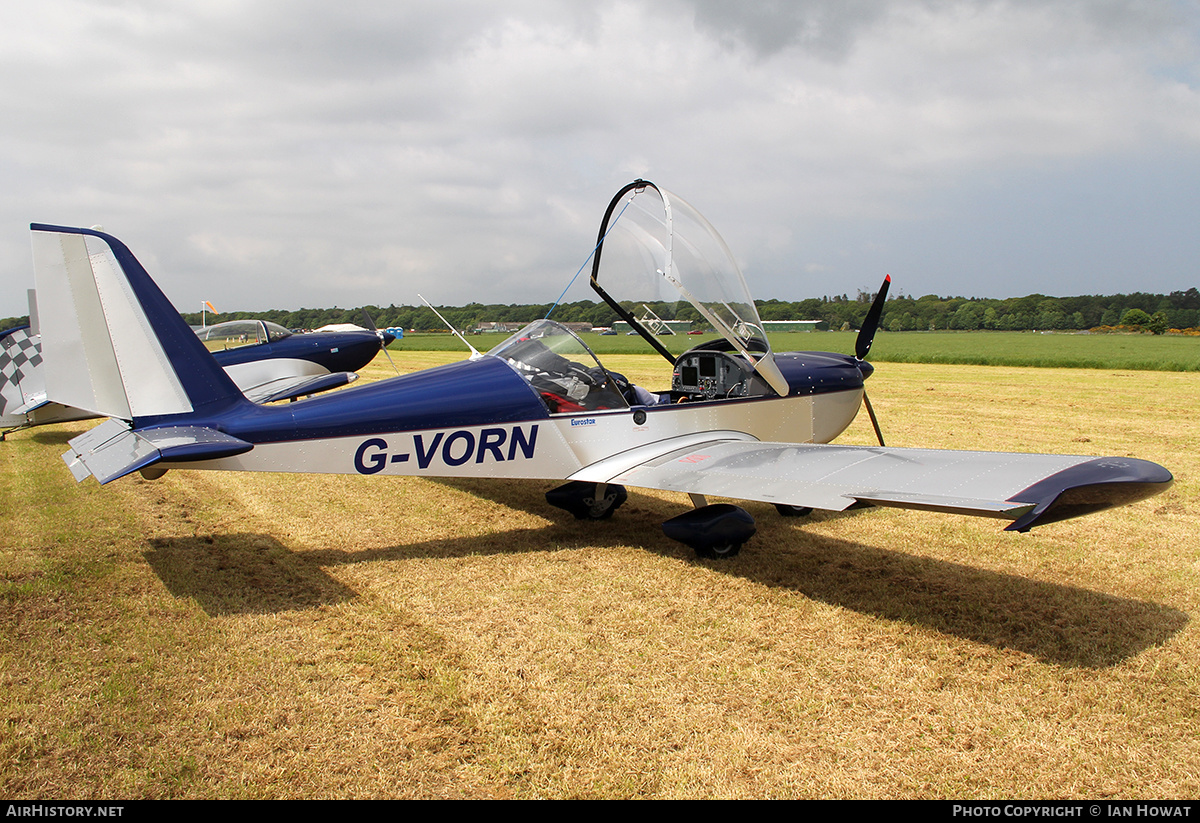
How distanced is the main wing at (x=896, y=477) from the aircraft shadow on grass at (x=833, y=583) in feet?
2.15

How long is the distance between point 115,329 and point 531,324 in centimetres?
287

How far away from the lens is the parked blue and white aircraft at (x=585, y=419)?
3844 millimetres

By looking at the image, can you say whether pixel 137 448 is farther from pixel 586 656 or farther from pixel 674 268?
pixel 674 268

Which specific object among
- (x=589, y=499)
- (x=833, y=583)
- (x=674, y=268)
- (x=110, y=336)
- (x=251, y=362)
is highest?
(x=674, y=268)

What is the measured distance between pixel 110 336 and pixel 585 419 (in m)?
3.12

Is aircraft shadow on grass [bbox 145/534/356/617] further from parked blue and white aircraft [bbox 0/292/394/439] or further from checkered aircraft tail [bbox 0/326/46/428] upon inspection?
checkered aircraft tail [bbox 0/326/46/428]

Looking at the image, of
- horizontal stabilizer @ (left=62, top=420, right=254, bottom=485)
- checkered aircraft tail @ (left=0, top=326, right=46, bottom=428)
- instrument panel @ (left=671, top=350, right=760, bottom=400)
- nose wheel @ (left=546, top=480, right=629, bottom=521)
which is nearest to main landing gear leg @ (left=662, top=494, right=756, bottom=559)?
nose wheel @ (left=546, top=480, right=629, bottom=521)

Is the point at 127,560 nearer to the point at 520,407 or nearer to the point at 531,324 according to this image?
the point at 520,407

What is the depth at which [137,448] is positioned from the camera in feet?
13.1

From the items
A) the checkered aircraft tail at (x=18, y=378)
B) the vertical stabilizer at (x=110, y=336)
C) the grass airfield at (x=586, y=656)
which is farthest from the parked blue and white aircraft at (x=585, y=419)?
the checkered aircraft tail at (x=18, y=378)

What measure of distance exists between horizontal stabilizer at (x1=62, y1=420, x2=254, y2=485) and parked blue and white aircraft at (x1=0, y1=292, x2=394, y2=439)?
4275 mm

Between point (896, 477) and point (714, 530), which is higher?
point (896, 477)

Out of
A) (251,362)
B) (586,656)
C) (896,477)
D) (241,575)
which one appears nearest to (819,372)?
(896,477)

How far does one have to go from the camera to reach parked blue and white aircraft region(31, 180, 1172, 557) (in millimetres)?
3844
